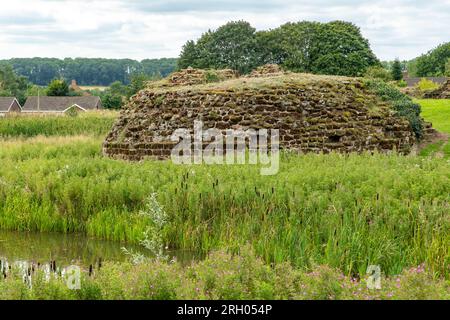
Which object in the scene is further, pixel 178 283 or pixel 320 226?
pixel 320 226

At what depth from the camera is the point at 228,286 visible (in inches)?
212

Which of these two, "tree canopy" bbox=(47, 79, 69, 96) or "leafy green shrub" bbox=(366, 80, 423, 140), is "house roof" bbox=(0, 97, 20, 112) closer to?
"tree canopy" bbox=(47, 79, 69, 96)

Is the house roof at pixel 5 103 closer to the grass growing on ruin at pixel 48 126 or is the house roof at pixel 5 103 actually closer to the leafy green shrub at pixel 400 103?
the grass growing on ruin at pixel 48 126

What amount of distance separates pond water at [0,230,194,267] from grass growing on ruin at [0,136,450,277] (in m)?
0.26

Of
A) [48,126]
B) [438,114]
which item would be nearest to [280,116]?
[438,114]

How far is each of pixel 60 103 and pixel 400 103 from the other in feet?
205

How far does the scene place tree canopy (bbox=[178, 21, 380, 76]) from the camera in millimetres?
44625

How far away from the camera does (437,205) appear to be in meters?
8.98

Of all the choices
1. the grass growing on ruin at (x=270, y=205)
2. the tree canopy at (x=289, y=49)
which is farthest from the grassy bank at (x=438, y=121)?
the tree canopy at (x=289, y=49)

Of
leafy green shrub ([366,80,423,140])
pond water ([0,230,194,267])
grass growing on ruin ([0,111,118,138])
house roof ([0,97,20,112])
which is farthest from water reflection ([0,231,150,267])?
house roof ([0,97,20,112])

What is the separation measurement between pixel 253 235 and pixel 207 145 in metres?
7.30

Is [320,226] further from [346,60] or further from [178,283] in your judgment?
[346,60]

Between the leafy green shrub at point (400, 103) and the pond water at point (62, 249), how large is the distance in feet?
36.4

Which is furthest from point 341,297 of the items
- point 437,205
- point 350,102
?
point 350,102
